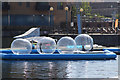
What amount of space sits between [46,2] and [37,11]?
2483mm

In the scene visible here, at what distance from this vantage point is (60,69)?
1836 centimetres

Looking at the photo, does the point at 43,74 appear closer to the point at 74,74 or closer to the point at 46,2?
the point at 74,74

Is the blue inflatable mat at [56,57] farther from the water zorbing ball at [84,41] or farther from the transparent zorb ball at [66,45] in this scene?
the water zorbing ball at [84,41]

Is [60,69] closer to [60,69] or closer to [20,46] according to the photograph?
[60,69]

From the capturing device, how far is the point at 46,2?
6988cm

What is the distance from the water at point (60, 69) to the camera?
1636 centimetres

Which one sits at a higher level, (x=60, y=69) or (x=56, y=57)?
(x=56, y=57)

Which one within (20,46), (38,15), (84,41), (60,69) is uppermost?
(38,15)

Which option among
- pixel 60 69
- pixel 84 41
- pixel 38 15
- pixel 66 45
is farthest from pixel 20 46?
pixel 38 15

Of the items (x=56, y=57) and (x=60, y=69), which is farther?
(x=56, y=57)

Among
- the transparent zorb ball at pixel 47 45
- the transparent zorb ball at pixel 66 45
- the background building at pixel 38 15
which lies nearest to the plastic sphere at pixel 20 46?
the transparent zorb ball at pixel 47 45

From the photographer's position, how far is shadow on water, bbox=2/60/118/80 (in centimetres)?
1636

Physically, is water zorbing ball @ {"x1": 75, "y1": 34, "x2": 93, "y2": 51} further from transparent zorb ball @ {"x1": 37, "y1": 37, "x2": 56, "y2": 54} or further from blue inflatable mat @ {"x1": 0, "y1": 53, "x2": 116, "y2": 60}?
transparent zorb ball @ {"x1": 37, "y1": 37, "x2": 56, "y2": 54}

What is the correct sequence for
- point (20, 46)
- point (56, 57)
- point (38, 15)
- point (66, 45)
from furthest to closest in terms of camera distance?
1. point (38, 15)
2. point (66, 45)
3. point (20, 46)
4. point (56, 57)
